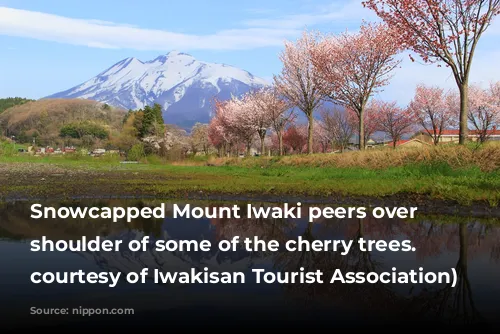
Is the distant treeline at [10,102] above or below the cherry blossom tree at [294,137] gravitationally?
above

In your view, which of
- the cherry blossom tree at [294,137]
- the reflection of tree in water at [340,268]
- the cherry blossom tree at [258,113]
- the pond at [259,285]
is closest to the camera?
the pond at [259,285]

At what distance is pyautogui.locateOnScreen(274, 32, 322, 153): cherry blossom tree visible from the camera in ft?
126

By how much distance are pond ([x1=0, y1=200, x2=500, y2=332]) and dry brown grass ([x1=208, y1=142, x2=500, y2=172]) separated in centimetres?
785

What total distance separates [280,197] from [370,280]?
25.6 feet

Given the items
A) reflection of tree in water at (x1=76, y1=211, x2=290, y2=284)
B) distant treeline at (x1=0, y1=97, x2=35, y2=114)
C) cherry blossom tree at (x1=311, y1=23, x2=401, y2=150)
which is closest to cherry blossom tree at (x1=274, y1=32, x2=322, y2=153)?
cherry blossom tree at (x1=311, y1=23, x2=401, y2=150)

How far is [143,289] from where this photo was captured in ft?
15.5

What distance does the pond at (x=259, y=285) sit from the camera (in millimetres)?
3910

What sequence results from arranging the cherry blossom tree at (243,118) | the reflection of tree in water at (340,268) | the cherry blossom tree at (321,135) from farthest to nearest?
the cherry blossom tree at (321,135)
the cherry blossom tree at (243,118)
the reflection of tree in water at (340,268)

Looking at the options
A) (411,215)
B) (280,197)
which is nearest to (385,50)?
(280,197)

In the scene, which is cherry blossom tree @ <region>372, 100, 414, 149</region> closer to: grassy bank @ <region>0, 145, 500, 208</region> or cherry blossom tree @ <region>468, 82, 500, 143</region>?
cherry blossom tree @ <region>468, 82, 500, 143</region>

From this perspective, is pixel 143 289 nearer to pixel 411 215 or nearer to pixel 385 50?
pixel 411 215

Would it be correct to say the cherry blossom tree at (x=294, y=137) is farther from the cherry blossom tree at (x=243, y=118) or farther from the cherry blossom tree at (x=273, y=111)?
the cherry blossom tree at (x=273, y=111)

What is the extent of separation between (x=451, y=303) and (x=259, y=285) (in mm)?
1920

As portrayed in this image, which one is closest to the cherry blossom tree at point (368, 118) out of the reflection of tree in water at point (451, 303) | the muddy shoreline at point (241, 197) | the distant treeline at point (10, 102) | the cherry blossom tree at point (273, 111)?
the cherry blossom tree at point (273, 111)
